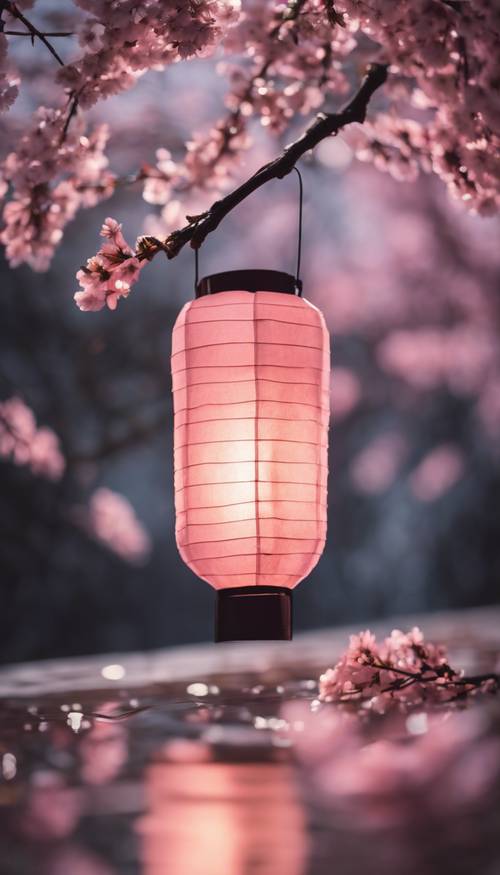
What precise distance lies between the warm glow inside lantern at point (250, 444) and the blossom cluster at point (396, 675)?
0.25 m

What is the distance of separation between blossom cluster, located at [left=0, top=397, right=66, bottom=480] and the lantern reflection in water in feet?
11.1

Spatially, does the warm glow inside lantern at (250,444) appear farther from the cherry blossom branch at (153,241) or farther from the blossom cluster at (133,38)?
the blossom cluster at (133,38)

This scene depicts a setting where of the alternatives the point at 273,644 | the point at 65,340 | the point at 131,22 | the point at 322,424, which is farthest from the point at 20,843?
the point at 65,340

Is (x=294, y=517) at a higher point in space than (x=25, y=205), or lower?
lower

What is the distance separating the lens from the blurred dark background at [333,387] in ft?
27.9

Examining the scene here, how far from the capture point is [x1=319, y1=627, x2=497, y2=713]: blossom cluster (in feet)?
10.2

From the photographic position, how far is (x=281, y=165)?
3.10 metres

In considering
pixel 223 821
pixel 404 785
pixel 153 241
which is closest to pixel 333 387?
pixel 153 241

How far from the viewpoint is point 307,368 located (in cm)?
297

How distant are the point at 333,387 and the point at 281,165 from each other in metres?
6.11

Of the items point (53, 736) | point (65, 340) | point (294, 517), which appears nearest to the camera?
point (294, 517)

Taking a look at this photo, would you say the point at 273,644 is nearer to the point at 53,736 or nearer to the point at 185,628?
the point at 185,628

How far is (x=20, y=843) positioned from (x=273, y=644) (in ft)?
18.2

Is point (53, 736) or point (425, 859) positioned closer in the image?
point (425, 859)
